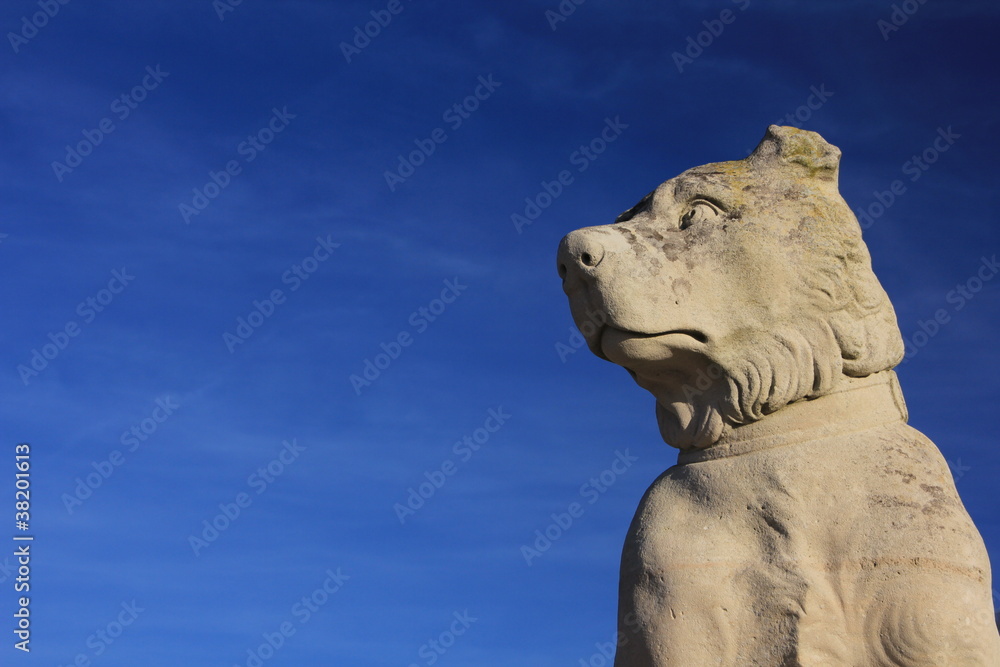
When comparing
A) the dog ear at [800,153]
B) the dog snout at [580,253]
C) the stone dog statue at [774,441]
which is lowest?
the stone dog statue at [774,441]

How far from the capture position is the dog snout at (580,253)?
573 centimetres

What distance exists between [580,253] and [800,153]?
4.18 feet

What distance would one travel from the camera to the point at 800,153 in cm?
603

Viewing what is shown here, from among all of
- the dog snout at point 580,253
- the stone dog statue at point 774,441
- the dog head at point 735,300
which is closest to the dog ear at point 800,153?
the stone dog statue at point 774,441

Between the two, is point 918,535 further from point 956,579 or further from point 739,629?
point 739,629

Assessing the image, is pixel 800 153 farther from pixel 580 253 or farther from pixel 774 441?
pixel 774 441

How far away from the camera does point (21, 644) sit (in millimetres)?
12258

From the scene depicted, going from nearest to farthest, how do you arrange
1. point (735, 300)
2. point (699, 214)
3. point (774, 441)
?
point (774, 441), point (735, 300), point (699, 214)

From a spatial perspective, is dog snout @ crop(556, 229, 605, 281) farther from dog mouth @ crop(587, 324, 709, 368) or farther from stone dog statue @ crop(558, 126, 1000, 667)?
dog mouth @ crop(587, 324, 709, 368)

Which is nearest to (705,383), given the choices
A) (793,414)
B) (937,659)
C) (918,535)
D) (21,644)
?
(793,414)

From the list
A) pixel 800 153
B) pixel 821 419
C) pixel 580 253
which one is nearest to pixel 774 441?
pixel 821 419

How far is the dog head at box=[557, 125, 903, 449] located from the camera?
562cm

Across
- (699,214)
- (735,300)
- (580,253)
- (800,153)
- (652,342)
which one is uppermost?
(800,153)

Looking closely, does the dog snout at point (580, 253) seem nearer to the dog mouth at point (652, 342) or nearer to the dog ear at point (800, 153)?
the dog mouth at point (652, 342)
